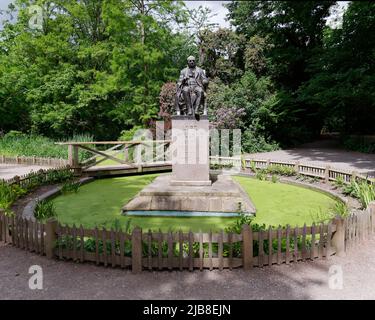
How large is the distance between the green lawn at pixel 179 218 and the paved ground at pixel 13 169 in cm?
397

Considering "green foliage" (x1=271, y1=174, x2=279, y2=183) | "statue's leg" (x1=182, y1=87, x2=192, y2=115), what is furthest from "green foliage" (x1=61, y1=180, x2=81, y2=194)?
"green foliage" (x1=271, y1=174, x2=279, y2=183)

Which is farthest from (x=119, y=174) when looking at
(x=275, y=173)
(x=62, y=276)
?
(x=62, y=276)

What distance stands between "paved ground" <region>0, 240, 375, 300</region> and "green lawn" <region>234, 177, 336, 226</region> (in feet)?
7.41

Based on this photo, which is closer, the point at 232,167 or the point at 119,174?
the point at 119,174

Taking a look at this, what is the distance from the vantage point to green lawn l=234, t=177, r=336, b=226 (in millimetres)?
8023

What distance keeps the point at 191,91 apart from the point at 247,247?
6094 millimetres

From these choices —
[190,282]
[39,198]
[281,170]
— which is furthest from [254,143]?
[190,282]

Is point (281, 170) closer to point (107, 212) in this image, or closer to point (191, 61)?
point (191, 61)

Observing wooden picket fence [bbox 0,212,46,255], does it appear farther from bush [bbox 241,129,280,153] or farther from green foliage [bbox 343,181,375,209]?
bush [bbox 241,129,280,153]

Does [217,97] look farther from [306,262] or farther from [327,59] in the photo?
[306,262]

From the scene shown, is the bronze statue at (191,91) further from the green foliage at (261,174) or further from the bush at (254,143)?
the bush at (254,143)

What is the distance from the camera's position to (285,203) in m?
9.62

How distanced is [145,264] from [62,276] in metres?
1.24

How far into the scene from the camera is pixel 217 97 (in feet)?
74.7
